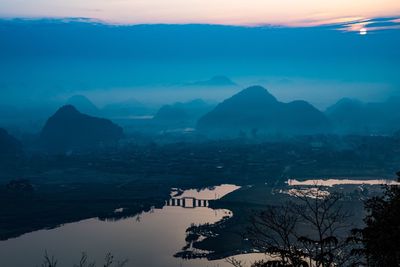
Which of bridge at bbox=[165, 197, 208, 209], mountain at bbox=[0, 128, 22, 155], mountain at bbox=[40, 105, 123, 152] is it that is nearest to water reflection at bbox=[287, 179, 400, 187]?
bridge at bbox=[165, 197, 208, 209]

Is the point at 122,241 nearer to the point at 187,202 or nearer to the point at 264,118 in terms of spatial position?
the point at 187,202

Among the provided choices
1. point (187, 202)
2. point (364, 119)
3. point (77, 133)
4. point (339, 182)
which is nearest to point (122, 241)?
point (187, 202)

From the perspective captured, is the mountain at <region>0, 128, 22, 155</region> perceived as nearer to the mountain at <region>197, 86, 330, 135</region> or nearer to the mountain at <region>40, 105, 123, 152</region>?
the mountain at <region>40, 105, 123, 152</region>

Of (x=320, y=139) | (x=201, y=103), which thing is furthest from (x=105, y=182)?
(x=201, y=103)

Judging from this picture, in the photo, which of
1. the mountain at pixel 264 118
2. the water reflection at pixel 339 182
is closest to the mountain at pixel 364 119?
the mountain at pixel 264 118

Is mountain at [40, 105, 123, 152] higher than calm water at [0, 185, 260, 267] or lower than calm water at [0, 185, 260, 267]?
higher
